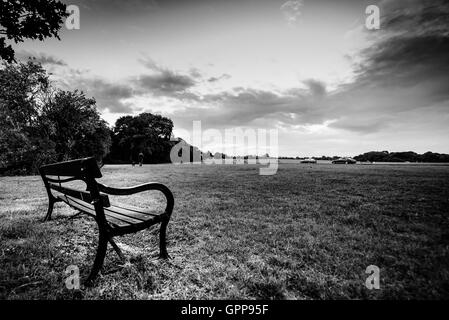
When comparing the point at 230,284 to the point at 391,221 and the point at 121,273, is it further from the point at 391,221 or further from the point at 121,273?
the point at 391,221

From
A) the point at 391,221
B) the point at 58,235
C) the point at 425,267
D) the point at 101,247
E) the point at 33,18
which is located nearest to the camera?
the point at 101,247

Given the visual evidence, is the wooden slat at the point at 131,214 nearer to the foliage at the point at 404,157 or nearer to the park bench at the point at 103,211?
the park bench at the point at 103,211

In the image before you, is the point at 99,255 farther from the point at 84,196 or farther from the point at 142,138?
the point at 142,138

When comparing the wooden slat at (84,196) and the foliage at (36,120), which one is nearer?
the wooden slat at (84,196)

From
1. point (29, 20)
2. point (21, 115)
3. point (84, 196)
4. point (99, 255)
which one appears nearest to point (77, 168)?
point (84, 196)

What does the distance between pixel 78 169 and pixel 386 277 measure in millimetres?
3783

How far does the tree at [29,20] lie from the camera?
493 centimetres

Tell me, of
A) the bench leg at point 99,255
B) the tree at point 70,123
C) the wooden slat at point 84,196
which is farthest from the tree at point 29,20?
the tree at point 70,123

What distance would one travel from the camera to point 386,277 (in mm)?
2564

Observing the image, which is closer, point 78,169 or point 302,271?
point 78,169

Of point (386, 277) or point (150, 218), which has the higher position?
point (150, 218)
